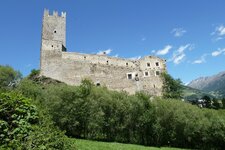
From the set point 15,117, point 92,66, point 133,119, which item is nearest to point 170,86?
point 92,66

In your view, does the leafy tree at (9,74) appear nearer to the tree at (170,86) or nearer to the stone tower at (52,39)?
the stone tower at (52,39)

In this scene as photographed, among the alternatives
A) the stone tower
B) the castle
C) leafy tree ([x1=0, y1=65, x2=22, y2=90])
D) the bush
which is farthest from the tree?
leafy tree ([x1=0, y1=65, x2=22, y2=90])

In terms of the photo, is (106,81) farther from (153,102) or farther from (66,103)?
(66,103)

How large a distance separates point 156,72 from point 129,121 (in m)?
35.8

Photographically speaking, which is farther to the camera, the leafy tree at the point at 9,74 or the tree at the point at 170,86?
the leafy tree at the point at 9,74

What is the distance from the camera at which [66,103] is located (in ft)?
150

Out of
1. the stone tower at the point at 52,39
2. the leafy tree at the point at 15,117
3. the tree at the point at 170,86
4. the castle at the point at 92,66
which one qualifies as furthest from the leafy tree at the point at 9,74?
the leafy tree at the point at 15,117

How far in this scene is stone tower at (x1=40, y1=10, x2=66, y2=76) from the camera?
73.9 m

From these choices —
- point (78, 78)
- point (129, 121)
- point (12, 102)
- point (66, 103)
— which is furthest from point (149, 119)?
point (12, 102)

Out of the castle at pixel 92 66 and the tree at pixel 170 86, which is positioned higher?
the castle at pixel 92 66

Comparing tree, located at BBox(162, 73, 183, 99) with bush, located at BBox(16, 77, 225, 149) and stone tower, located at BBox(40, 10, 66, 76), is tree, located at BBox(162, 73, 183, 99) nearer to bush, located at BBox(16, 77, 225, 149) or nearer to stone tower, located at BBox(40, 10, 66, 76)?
bush, located at BBox(16, 77, 225, 149)

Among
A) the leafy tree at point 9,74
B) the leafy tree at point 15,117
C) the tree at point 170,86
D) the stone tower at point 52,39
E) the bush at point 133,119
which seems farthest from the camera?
the leafy tree at point 9,74

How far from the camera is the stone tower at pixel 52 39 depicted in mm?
73875

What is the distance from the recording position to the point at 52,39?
7631 cm
